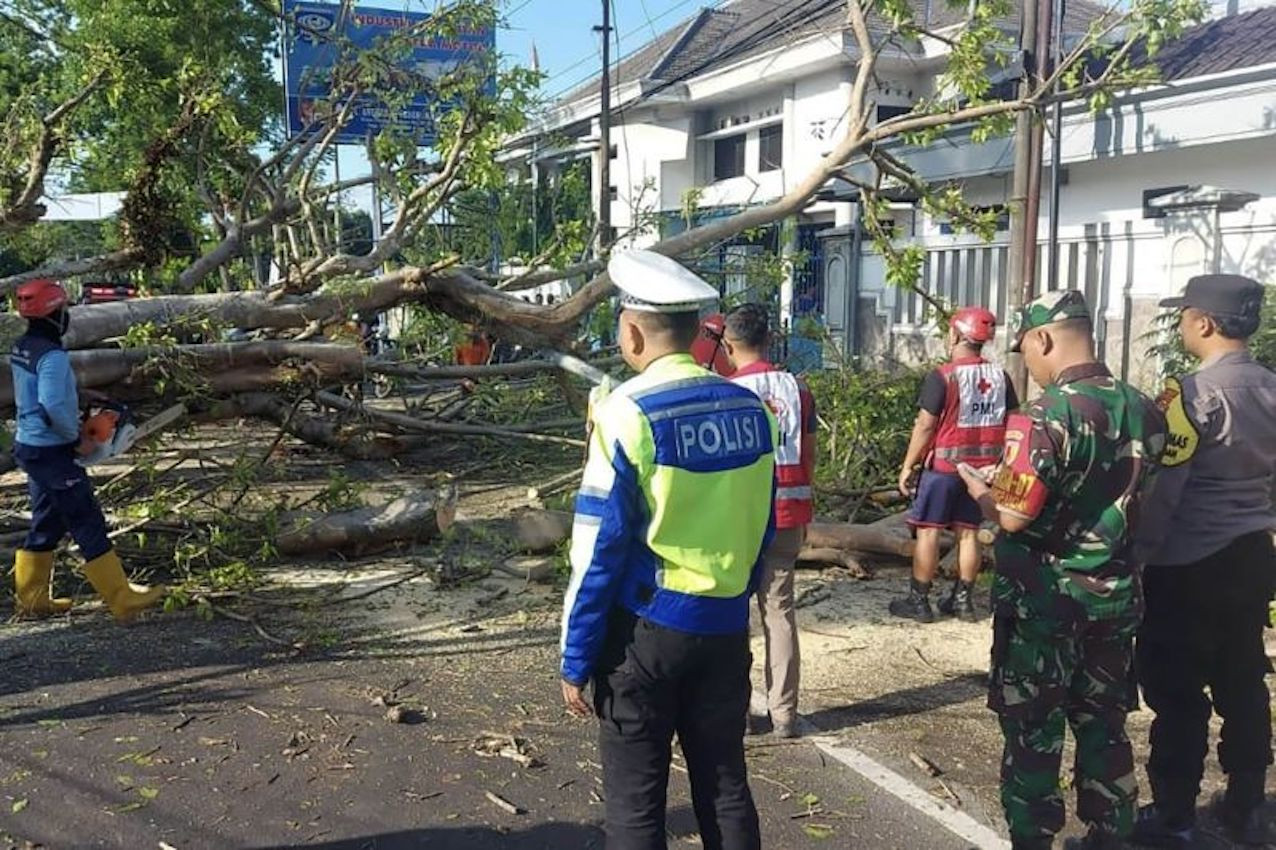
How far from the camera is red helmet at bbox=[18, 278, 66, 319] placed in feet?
18.5

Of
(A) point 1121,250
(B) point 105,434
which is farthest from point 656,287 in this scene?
(A) point 1121,250

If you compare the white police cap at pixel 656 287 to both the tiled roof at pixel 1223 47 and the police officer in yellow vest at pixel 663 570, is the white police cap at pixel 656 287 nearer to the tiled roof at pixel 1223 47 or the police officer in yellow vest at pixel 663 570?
the police officer in yellow vest at pixel 663 570

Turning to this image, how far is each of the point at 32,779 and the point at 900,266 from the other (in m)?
5.86

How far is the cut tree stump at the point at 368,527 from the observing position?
7.00m

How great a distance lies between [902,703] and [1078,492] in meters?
2.07

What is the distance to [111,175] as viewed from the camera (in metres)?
10.2

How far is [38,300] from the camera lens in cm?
562

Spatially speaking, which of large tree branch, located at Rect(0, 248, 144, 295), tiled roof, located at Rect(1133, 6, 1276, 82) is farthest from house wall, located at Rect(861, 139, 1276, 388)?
large tree branch, located at Rect(0, 248, 144, 295)

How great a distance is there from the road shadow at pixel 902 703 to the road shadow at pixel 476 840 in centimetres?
137

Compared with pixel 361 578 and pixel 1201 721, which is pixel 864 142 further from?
pixel 1201 721

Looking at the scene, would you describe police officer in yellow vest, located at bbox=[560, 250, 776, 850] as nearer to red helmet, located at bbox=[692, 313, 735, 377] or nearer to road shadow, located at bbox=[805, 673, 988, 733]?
road shadow, located at bbox=[805, 673, 988, 733]

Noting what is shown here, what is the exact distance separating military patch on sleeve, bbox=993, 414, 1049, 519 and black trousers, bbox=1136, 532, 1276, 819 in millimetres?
829

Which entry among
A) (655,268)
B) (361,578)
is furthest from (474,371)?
(655,268)

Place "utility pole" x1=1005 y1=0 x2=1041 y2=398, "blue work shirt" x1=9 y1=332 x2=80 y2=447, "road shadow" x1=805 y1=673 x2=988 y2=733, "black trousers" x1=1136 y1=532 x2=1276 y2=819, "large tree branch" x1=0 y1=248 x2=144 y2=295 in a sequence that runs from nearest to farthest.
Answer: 1. "black trousers" x1=1136 y1=532 x2=1276 y2=819
2. "road shadow" x1=805 y1=673 x2=988 y2=733
3. "blue work shirt" x1=9 y1=332 x2=80 y2=447
4. "large tree branch" x1=0 y1=248 x2=144 y2=295
5. "utility pole" x1=1005 y1=0 x2=1041 y2=398
